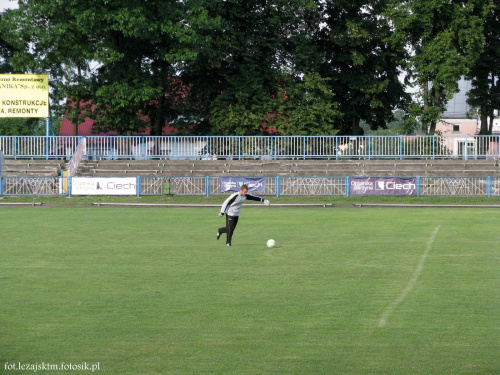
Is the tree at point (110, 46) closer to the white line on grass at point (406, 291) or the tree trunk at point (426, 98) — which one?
the tree trunk at point (426, 98)

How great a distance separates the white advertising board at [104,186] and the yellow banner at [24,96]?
713cm

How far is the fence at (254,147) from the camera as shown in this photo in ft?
147

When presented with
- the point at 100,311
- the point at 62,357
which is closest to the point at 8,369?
the point at 62,357

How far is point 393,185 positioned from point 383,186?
0.57 metres

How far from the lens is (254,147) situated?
45.8m

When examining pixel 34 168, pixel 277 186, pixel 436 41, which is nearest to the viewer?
pixel 277 186

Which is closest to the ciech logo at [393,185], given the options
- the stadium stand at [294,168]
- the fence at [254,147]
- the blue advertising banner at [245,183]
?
the stadium stand at [294,168]

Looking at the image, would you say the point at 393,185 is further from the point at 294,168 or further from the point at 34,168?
the point at 34,168

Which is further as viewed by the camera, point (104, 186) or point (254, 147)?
point (254, 147)

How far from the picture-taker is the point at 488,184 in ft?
128

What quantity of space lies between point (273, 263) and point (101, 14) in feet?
112

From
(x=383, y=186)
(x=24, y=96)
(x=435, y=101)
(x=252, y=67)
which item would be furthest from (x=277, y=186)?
(x=435, y=101)

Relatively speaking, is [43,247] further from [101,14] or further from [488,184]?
[101,14]

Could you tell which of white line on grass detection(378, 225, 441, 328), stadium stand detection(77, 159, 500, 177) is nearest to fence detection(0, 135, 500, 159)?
stadium stand detection(77, 159, 500, 177)
